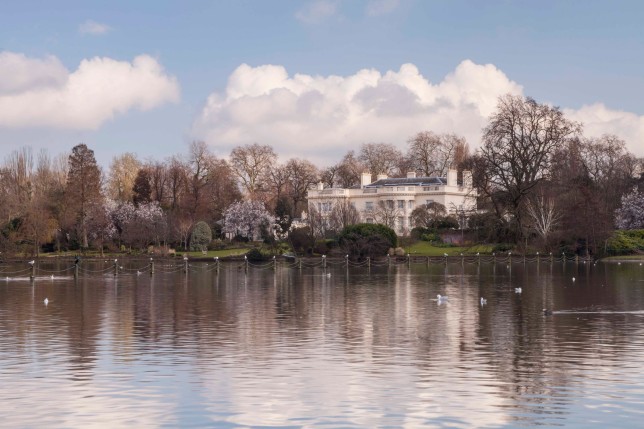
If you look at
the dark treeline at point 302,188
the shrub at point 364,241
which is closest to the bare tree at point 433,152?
the dark treeline at point 302,188

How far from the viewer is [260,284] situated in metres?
44.2

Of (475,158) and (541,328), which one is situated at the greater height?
(475,158)

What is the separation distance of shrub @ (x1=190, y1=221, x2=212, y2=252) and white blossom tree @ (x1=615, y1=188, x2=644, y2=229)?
40.3m

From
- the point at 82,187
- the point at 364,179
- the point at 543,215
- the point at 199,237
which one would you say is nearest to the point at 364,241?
the point at 543,215

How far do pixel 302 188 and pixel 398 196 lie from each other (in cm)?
2191

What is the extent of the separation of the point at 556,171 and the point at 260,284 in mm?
44878

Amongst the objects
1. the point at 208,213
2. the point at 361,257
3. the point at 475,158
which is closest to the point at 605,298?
the point at 361,257

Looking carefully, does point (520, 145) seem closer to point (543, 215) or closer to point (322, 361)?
point (543, 215)

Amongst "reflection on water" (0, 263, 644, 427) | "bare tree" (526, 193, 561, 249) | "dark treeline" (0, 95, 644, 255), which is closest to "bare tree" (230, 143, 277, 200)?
"dark treeline" (0, 95, 644, 255)

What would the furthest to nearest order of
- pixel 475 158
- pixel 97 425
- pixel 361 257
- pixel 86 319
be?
pixel 475 158, pixel 361 257, pixel 86 319, pixel 97 425

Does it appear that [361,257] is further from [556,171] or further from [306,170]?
[306,170]

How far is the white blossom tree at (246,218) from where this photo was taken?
100 metres

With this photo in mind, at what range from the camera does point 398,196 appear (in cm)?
10912

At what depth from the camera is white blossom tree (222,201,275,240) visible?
100m
